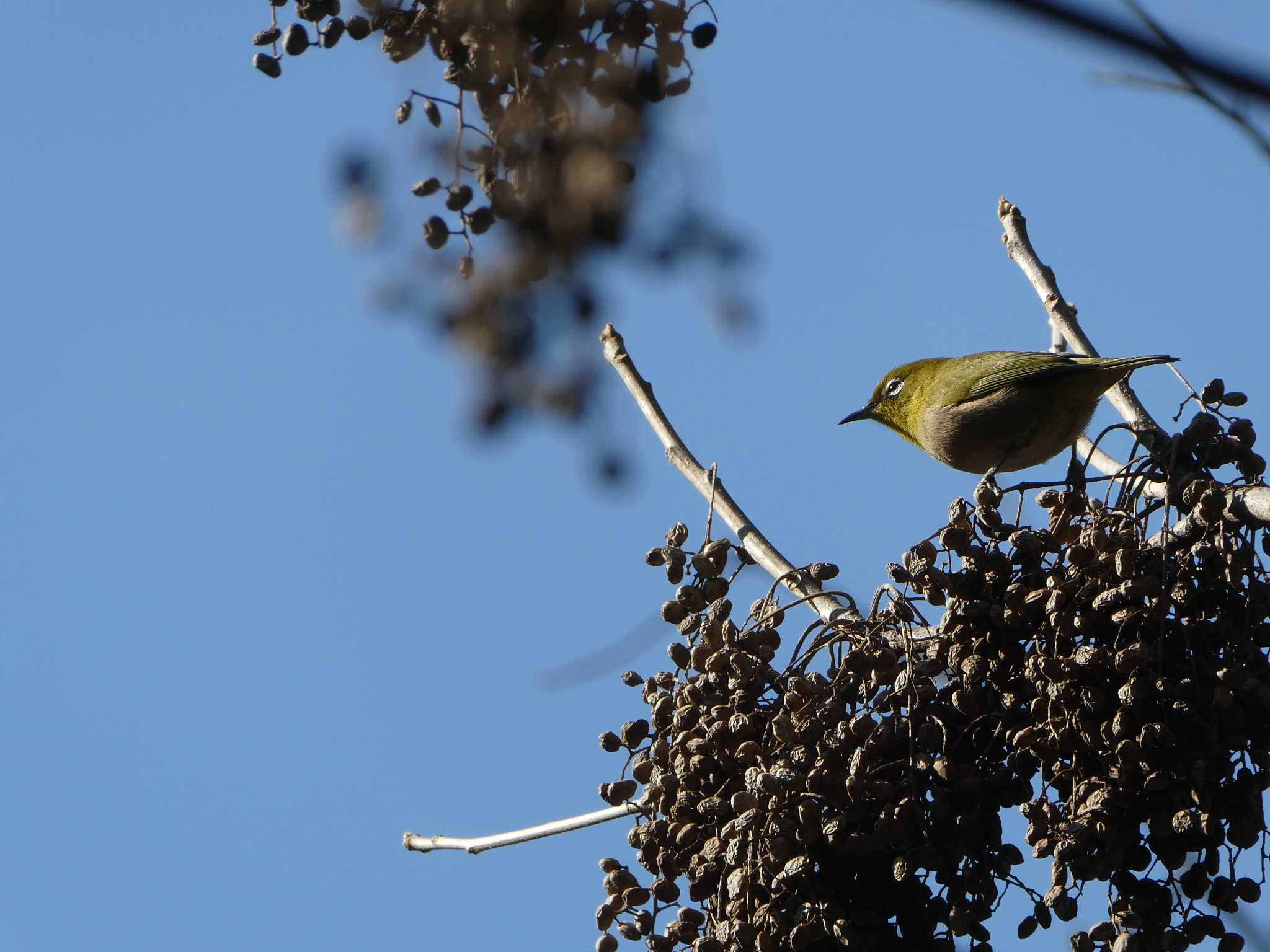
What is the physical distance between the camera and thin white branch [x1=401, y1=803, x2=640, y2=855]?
337 cm

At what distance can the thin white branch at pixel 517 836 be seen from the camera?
337cm

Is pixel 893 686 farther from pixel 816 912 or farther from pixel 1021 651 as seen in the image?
A: pixel 816 912

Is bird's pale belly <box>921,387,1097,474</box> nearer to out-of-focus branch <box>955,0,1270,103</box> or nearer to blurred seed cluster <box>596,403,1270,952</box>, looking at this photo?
blurred seed cluster <box>596,403,1270,952</box>

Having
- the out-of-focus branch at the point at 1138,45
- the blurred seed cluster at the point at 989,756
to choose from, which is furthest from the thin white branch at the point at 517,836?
the out-of-focus branch at the point at 1138,45

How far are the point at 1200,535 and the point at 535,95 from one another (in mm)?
1886

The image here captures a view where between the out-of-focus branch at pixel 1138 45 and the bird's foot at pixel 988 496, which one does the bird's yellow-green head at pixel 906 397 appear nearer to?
the bird's foot at pixel 988 496

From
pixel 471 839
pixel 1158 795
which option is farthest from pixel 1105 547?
pixel 471 839

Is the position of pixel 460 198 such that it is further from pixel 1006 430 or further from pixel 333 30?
pixel 1006 430

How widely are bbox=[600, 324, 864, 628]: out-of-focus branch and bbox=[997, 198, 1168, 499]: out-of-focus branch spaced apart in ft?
4.15

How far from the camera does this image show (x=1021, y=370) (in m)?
5.45

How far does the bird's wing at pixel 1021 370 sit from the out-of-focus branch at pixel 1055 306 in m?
0.30

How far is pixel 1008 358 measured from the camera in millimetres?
5594

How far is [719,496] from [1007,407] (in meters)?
1.88

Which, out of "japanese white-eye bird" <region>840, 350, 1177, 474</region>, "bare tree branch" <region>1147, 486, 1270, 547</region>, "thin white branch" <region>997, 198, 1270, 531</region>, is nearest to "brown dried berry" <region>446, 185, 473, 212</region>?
"bare tree branch" <region>1147, 486, 1270, 547</region>
